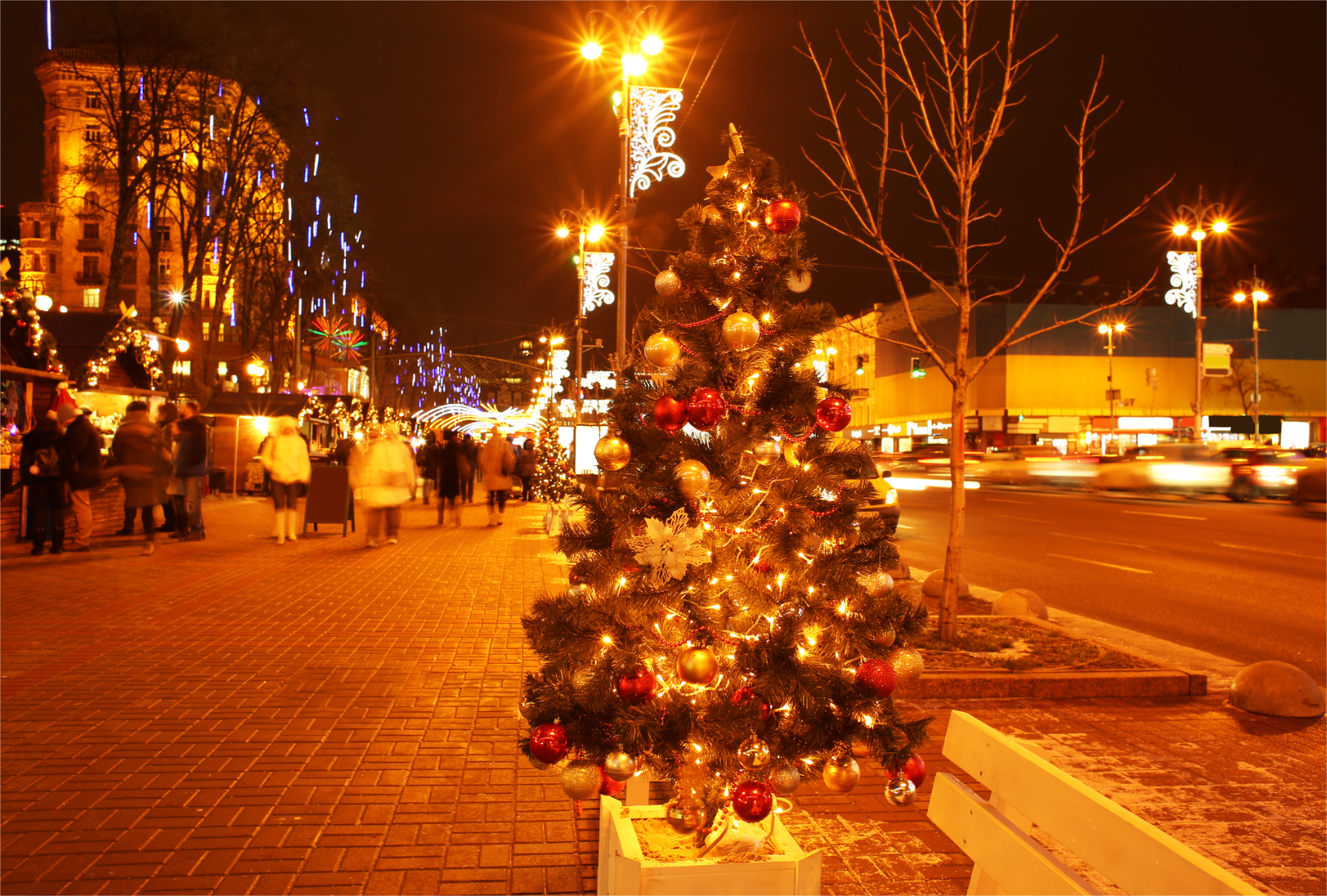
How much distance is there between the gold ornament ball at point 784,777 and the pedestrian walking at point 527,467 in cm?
2064

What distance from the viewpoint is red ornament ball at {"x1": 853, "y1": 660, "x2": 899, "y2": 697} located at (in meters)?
2.93

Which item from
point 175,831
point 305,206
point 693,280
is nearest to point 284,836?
point 175,831

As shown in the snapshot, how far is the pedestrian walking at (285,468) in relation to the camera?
46.1 ft

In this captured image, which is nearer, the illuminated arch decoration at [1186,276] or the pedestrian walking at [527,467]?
the pedestrian walking at [527,467]

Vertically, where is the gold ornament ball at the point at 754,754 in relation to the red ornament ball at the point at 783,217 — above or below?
below

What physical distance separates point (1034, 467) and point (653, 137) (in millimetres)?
26831

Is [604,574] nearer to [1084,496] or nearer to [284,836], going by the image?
[284,836]

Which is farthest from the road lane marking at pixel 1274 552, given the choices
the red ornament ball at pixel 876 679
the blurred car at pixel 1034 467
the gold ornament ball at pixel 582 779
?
the blurred car at pixel 1034 467

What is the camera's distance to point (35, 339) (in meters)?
14.0

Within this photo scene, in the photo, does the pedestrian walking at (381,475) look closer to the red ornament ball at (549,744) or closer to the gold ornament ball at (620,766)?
the red ornament ball at (549,744)

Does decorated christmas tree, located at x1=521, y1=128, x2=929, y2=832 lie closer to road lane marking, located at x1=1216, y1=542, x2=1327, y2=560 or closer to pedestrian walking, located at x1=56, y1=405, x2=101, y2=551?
pedestrian walking, located at x1=56, y1=405, x2=101, y2=551

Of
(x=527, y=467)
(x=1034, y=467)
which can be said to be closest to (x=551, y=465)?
(x=527, y=467)

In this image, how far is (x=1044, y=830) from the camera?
2252mm

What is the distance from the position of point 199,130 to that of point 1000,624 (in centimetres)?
3083
